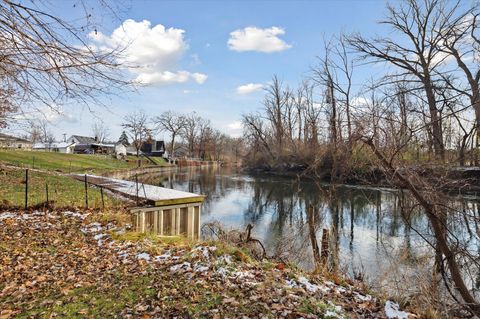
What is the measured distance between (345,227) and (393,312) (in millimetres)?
8917

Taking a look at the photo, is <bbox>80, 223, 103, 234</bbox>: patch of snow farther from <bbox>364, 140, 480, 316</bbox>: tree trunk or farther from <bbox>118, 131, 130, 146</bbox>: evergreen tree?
<bbox>118, 131, 130, 146</bbox>: evergreen tree

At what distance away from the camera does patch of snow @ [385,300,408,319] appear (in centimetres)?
357

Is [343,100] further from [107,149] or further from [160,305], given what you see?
[107,149]

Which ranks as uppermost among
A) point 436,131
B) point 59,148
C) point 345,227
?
point 59,148

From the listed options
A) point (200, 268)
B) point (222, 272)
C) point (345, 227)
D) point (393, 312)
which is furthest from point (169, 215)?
point (345, 227)

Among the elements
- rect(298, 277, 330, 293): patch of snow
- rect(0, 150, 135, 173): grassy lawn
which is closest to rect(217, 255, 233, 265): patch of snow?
rect(298, 277, 330, 293): patch of snow

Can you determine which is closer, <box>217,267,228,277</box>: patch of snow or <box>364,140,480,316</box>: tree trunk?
<box>217,267,228,277</box>: patch of snow

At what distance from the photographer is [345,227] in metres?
12.2

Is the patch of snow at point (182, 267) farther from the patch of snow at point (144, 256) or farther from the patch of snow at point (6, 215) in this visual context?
the patch of snow at point (6, 215)

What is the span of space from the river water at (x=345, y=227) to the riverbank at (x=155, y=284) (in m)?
1.84

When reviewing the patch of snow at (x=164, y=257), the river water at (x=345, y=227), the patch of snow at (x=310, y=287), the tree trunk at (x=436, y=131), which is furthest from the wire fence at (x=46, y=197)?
the tree trunk at (x=436, y=131)

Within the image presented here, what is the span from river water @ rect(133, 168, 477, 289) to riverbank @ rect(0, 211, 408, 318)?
1845 millimetres

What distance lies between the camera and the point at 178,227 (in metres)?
9.16

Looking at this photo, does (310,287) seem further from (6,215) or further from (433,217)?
(6,215)
